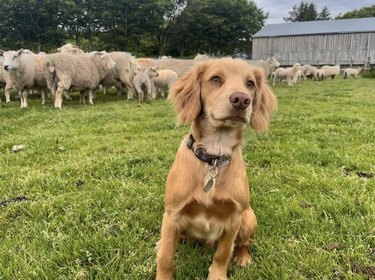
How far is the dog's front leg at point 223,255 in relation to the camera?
2650 mm

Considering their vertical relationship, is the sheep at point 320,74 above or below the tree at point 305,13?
below

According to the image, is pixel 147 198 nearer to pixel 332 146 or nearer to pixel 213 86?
pixel 213 86

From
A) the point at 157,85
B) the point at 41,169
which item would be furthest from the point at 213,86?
the point at 157,85

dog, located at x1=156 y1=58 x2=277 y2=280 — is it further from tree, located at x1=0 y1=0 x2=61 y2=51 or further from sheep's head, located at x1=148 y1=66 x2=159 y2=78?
tree, located at x1=0 y1=0 x2=61 y2=51

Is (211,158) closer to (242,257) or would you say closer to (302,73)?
(242,257)

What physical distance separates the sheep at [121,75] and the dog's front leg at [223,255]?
1334cm

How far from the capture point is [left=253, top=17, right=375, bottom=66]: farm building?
4991 centimetres

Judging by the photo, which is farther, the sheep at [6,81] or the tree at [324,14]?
the tree at [324,14]

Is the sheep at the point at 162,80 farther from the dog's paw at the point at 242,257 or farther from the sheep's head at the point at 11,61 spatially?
the dog's paw at the point at 242,257

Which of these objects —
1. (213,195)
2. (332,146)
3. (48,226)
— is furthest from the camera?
(332,146)

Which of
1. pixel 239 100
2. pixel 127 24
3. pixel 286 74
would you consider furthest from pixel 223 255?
pixel 127 24

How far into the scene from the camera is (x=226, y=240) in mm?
2658

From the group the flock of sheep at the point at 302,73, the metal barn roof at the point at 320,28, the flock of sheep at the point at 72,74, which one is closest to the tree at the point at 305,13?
the metal barn roof at the point at 320,28

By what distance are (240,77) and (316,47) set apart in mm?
53803
